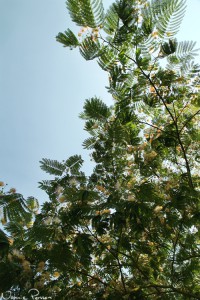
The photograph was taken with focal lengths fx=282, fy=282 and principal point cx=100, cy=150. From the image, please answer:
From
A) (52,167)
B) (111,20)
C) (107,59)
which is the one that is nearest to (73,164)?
(52,167)

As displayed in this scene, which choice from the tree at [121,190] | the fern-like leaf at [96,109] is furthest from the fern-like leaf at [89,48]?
the fern-like leaf at [96,109]

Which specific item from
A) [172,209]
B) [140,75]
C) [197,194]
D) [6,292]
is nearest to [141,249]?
[172,209]

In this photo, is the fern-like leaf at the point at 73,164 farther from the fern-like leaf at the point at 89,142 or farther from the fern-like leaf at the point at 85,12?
the fern-like leaf at the point at 85,12

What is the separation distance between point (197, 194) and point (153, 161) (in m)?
1.06

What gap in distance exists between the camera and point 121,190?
3.15m

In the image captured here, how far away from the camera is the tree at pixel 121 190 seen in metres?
2.76

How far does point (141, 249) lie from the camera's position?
3.59m

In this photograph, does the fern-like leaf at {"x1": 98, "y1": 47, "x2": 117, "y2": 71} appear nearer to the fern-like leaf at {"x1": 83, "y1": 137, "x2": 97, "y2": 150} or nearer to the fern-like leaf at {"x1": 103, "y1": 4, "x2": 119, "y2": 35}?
the fern-like leaf at {"x1": 103, "y1": 4, "x2": 119, "y2": 35}

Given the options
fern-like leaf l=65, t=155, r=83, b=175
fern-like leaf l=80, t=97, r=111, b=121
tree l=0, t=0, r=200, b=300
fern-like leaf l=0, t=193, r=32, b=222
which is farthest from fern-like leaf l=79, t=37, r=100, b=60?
fern-like leaf l=0, t=193, r=32, b=222

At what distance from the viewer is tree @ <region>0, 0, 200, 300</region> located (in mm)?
2758

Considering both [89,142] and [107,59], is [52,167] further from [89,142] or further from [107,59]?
[107,59]

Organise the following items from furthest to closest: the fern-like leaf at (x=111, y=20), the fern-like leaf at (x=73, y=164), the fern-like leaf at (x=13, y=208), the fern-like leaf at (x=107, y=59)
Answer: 1. the fern-like leaf at (x=73, y=164)
2. the fern-like leaf at (x=107, y=59)
3. the fern-like leaf at (x=111, y=20)
4. the fern-like leaf at (x=13, y=208)

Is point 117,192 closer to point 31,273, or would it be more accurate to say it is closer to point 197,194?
point 197,194

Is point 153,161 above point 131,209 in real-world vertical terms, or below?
above
